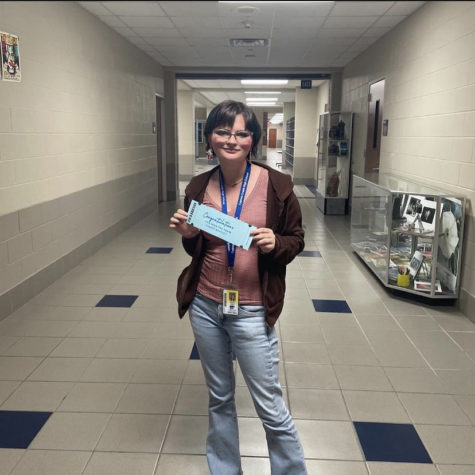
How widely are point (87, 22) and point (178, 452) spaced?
15.7 feet

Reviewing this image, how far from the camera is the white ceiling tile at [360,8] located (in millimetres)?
4855

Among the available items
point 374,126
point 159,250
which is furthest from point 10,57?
point 374,126

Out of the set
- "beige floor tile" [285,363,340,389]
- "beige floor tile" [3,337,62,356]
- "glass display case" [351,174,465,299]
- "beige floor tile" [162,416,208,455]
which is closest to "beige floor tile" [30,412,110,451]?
"beige floor tile" [162,416,208,455]

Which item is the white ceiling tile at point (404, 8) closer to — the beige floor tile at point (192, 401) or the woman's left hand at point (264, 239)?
the beige floor tile at point (192, 401)

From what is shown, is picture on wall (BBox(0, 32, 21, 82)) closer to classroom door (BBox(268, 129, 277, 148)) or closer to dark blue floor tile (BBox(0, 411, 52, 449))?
dark blue floor tile (BBox(0, 411, 52, 449))

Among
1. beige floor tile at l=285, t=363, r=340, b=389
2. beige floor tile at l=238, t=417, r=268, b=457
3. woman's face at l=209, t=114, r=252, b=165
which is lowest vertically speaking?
beige floor tile at l=285, t=363, r=340, b=389

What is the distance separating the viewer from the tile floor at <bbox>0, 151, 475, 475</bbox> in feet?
6.59

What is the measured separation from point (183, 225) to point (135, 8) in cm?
438

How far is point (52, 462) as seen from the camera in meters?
1.95

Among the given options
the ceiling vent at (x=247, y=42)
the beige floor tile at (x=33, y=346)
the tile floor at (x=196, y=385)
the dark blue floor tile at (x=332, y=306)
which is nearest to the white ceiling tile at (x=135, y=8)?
the ceiling vent at (x=247, y=42)

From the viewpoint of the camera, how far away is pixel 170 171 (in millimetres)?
9828

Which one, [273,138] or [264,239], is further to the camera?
[273,138]

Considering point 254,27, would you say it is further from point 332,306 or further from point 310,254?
point 332,306

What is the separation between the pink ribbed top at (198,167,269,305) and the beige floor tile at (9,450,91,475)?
0.97 m
